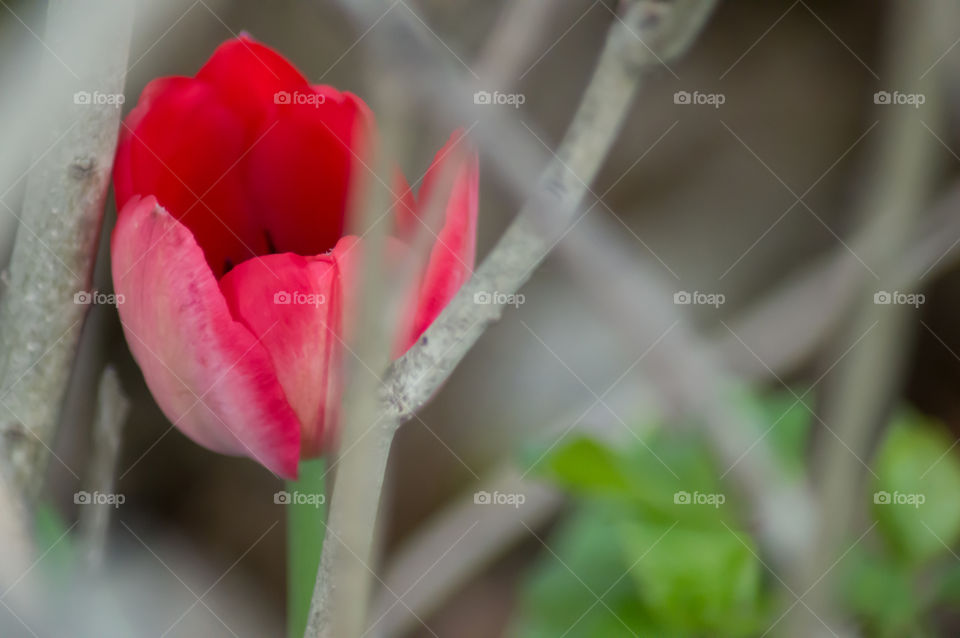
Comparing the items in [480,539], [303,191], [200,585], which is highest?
[303,191]

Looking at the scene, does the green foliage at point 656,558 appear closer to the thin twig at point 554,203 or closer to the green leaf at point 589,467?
the green leaf at point 589,467

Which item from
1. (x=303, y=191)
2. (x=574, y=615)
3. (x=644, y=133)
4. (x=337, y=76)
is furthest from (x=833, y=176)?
(x=303, y=191)

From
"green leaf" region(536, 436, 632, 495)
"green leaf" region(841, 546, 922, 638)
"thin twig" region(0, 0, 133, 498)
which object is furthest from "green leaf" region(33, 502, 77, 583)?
"green leaf" region(841, 546, 922, 638)

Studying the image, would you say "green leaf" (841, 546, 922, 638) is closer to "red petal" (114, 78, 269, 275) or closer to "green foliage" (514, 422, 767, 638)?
"green foliage" (514, 422, 767, 638)

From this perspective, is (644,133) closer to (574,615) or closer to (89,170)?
(574,615)

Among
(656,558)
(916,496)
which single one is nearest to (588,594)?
(656,558)

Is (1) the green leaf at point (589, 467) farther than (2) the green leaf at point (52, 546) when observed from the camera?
Yes

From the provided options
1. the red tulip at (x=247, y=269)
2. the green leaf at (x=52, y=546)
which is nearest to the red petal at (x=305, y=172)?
the red tulip at (x=247, y=269)
